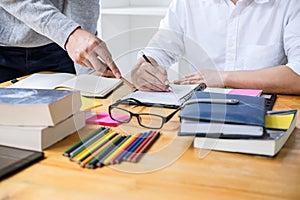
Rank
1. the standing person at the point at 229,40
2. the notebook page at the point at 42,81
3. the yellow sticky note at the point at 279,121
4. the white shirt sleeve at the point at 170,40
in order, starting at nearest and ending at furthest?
the yellow sticky note at the point at 279,121 → the notebook page at the point at 42,81 → the standing person at the point at 229,40 → the white shirt sleeve at the point at 170,40

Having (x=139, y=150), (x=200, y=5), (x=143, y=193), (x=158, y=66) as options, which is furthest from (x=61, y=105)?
(x=200, y=5)

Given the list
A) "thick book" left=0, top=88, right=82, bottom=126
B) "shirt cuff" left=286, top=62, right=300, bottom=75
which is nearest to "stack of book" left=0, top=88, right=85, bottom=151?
"thick book" left=0, top=88, right=82, bottom=126

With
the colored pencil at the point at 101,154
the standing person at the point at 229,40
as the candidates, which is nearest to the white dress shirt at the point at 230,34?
the standing person at the point at 229,40

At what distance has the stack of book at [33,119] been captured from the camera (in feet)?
2.88

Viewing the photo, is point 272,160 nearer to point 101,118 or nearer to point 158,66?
point 101,118

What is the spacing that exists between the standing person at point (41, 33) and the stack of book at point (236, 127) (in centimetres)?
36

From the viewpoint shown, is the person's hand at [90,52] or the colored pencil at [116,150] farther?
the person's hand at [90,52]

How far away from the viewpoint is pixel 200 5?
178cm

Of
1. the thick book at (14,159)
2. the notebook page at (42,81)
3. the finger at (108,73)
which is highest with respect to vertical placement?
the finger at (108,73)

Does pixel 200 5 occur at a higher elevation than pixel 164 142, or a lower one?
higher

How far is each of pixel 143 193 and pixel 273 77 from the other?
828 millimetres

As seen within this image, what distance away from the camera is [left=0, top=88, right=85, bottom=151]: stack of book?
88 cm

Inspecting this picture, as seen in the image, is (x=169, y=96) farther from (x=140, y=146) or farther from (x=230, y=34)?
(x=230, y=34)

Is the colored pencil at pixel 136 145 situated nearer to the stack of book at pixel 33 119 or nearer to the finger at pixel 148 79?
the stack of book at pixel 33 119
